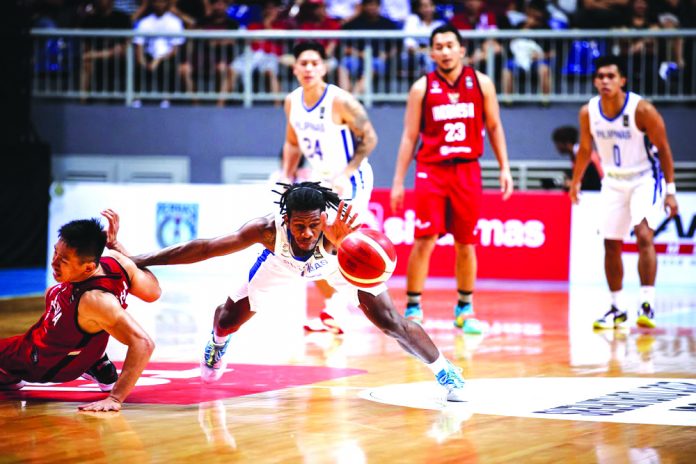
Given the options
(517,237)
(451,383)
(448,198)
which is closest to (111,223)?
(451,383)

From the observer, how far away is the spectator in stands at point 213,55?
16.1 metres

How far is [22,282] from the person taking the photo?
1274 centimetres

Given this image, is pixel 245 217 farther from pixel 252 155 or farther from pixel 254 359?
pixel 254 359

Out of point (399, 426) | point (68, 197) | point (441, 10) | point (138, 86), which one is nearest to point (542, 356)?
point (399, 426)

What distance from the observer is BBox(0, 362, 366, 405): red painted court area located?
584 cm

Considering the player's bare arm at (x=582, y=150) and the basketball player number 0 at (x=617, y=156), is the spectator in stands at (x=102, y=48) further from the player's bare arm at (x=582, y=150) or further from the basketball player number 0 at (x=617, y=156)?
the basketball player number 0 at (x=617, y=156)

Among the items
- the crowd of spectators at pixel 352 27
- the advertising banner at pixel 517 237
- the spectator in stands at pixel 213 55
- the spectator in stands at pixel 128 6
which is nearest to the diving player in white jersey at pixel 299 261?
the advertising banner at pixel 517 237

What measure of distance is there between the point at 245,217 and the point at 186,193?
778 mm

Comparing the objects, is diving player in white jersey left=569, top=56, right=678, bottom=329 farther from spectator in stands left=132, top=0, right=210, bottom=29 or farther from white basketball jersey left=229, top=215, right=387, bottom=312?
spectator in stands left=132, top=0, right=210, bottom=29

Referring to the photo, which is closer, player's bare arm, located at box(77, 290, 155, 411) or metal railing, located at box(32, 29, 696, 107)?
player's bare arm, located at box(77, 290, 155, 411)

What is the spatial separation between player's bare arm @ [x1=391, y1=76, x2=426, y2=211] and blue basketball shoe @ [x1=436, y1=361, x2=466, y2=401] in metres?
3.40

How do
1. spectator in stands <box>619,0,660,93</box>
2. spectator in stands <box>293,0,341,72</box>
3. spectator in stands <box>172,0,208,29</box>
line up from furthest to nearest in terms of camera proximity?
spectator in stands <box>172,0,208,29</box>, spectator in stands <box>293,0,341,72</box>, spectator in stands <box>619,0,660,93</box>

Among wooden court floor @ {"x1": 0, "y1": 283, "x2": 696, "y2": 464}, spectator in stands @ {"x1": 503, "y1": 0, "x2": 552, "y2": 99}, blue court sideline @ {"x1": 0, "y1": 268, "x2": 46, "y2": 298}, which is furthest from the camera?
spectator in stands @ {"x1": 503, "y1": 0, "x2": 552, "y2": 99}

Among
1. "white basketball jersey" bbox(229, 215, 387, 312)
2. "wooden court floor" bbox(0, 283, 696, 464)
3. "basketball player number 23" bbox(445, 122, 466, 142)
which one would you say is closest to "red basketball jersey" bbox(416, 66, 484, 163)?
"basketball player number 23" bbox(445, 122, 466, 142)
